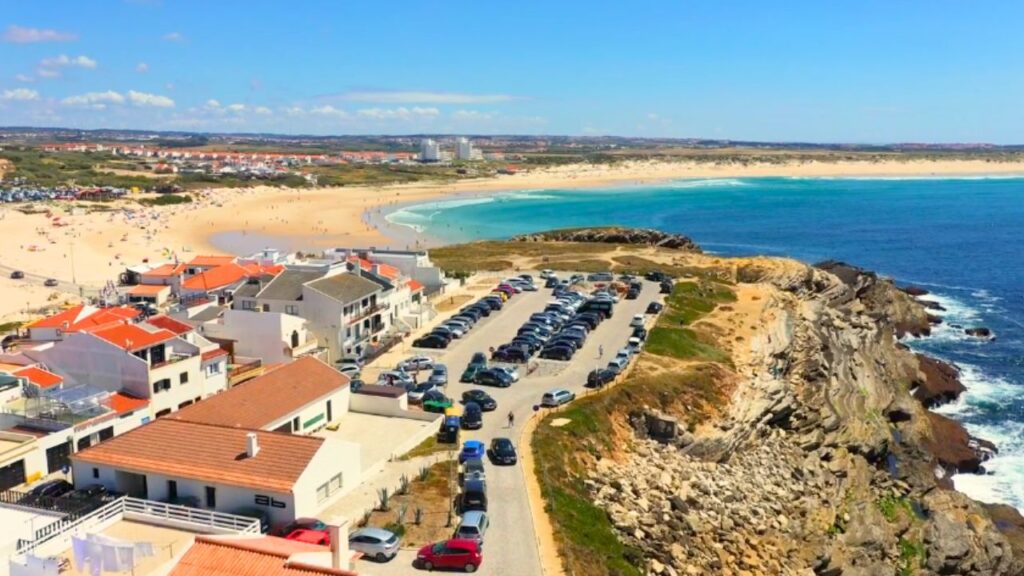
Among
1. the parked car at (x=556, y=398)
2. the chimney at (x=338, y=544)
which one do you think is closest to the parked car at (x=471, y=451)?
the parked car at (x=556, y=398)

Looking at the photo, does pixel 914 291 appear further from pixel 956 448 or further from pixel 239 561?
pixel 239 561

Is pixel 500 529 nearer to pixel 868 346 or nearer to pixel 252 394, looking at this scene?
pixel 252 394

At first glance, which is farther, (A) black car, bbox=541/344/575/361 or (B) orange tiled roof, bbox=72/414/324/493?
(A) black car, bbox=541/344/575/361

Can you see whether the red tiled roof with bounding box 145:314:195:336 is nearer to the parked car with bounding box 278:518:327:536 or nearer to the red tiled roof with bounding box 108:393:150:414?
the red tiled roof with bounding box 108:393:150:414

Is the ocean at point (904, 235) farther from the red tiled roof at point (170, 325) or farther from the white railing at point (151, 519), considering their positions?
the red tiled roof at point (170, 325)

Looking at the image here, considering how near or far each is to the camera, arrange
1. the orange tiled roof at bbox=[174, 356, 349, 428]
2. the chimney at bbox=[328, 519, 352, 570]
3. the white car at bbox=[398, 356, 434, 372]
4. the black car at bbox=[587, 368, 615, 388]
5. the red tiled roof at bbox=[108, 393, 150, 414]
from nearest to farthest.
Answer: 1. the chimney at bbox=[328, 519, 352, 570]
2. the orange tiled roof at bbox=[174, 356, 349, 428]
3. the red tiled roof at bbox=[108, 393, 150, 414]
4. the black car at bbox=[587, 368, 615, 388]
5. the white car at bbox=[398, 356, 434, 372]

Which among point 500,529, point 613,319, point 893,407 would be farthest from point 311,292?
point 893,407

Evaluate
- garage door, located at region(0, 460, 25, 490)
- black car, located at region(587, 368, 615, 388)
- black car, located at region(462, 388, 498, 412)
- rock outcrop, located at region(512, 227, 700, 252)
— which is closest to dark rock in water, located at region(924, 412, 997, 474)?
black car, located at region(587, 368, 615, 388)
